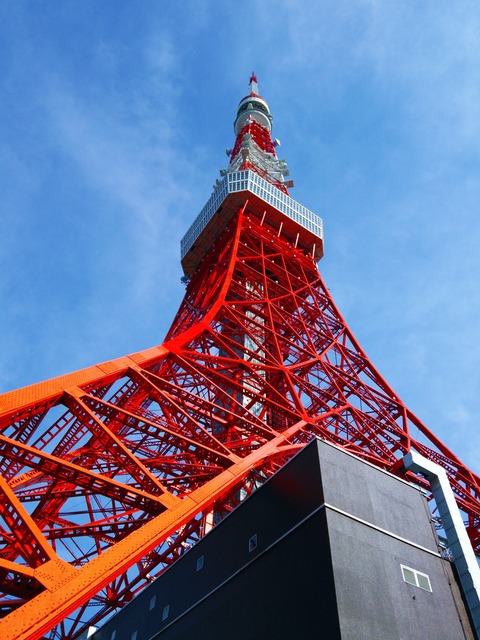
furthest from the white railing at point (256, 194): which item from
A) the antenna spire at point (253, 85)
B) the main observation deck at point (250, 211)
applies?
the antenna spire at point (253, 85)

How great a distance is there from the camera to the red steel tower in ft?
28.4

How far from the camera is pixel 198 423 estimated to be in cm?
1314

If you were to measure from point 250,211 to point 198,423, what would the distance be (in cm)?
1534

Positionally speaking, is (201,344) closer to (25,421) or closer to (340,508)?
(25,421)

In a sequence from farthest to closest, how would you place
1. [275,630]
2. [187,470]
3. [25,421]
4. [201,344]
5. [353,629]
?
1. [201,344]
2. [187,470]
3. [25,421]
4. [275,630]
5. [353,629]

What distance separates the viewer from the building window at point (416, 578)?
372 inches

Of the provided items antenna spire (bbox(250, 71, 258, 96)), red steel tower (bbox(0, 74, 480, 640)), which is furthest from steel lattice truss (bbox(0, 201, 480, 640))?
antenna spire (bbox(250, 71, 258, 96))

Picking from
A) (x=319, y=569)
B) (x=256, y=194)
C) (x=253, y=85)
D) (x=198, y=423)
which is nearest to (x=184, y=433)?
(x=198, y=423)

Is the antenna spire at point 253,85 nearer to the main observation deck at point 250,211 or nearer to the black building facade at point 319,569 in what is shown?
the main observation deck at point 250,211

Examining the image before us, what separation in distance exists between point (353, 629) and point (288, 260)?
19.4 meters

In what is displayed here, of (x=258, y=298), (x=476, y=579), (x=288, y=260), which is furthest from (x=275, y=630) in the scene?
(x=288, y=260)

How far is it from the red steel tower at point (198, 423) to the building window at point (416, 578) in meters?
3.34

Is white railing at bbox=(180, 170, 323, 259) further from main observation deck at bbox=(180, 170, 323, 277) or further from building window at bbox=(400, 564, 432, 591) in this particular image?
building window at bbox=(400, 564, 432, 591)

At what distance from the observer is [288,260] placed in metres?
26.0
